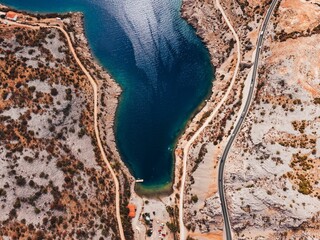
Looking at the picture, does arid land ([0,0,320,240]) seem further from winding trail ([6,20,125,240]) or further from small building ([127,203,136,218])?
small building ([127,203,136,218])

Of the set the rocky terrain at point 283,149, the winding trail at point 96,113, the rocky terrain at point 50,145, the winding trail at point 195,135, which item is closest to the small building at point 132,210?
the rocky terrain at point 50,145

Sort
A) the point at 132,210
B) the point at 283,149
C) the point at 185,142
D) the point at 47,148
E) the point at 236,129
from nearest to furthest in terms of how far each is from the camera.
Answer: the point at 47,148 < the point at 283,149 < the point at 132,210 < the point at 236,129 < the point at 185,142

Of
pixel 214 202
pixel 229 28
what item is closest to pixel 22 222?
pixel 214 202

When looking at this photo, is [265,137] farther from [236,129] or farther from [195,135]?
[195,135]

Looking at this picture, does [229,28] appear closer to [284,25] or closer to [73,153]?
[284,25]

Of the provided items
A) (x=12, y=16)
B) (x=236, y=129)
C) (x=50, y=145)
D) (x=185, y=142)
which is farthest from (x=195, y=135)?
(x=12, y=16)

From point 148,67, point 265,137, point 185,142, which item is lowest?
point 185,142

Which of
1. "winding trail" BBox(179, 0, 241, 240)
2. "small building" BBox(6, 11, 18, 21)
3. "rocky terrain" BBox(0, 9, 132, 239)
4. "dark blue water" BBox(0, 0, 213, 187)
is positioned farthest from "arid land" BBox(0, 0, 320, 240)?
"small building" BBox(6, 11, 18, 21)

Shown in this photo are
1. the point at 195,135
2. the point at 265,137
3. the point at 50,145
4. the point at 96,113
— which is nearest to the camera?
the point at 50,145
